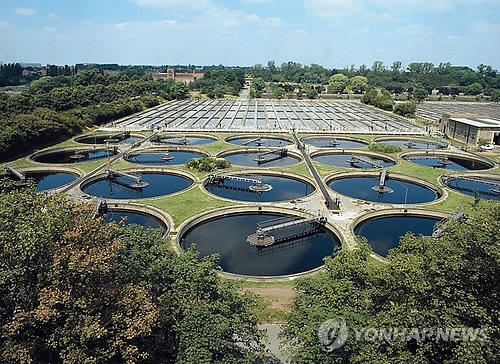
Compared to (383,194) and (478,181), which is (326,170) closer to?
(383,194)

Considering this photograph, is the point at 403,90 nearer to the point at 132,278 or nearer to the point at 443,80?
the point at 443,80

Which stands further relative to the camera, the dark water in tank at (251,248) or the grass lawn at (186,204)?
the grass lawn at (186,204)

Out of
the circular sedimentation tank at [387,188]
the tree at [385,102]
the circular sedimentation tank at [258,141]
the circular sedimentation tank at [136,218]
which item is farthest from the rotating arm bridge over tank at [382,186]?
the tree at [385,102]

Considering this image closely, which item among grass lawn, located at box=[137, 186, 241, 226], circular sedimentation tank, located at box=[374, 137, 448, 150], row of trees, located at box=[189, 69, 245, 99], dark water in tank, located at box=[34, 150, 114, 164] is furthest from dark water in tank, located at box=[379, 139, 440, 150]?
row of trees, located at box=[189, 69, 245, 99]

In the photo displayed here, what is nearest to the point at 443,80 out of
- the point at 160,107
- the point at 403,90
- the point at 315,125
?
the point at 403,90

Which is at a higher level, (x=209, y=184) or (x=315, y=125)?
(x=315, y=125)

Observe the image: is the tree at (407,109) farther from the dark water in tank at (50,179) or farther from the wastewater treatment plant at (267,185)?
the dark water in tank at (50,179)
